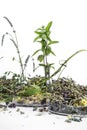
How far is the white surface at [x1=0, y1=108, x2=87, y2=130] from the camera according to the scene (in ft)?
8.06

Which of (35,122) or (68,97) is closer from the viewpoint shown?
(35,122)

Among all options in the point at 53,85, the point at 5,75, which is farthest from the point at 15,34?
the point at 53,85

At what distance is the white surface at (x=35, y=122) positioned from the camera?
2.46 m

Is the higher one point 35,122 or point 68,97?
point 68,97

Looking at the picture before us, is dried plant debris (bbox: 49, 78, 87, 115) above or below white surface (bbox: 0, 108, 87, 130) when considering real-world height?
above

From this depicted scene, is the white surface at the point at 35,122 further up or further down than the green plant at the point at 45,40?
further down

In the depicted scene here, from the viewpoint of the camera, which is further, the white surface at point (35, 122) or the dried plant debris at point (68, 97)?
the dried plant debris at point (68, 97)

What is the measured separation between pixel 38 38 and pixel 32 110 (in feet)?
1.39

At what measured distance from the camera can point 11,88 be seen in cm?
310

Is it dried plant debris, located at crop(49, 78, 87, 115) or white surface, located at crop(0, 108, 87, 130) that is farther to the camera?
dried plant debris, located at crop(49, 78, 87, 115)

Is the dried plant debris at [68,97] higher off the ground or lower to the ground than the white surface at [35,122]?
higher

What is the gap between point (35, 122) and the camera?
2531 millimetres

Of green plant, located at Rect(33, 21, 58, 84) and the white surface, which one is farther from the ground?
green plant, located at Rect(33, 21, 58, 84)

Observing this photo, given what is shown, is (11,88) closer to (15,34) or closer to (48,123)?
(15,34)
